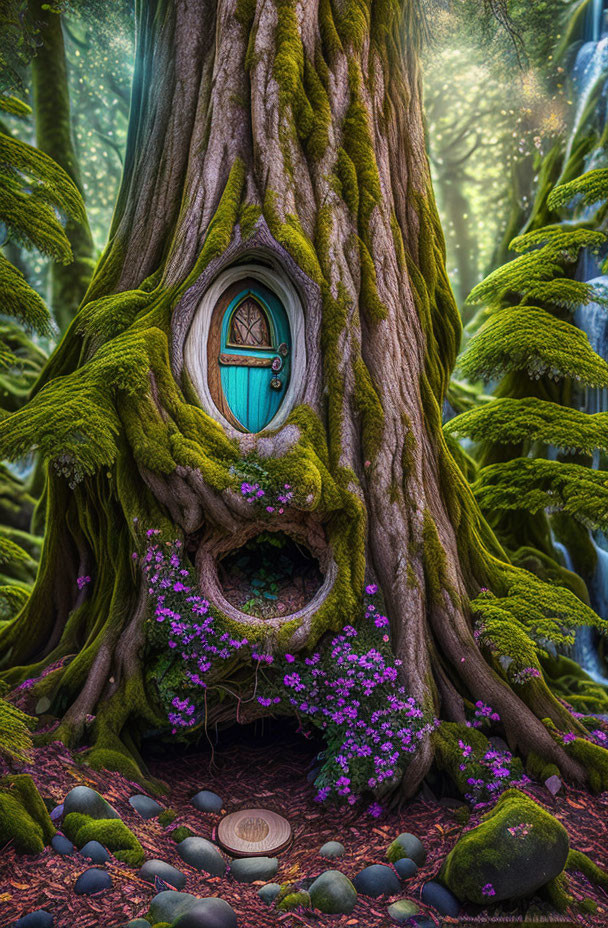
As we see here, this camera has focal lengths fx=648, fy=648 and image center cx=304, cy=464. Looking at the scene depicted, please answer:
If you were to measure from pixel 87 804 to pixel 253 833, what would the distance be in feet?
3.32

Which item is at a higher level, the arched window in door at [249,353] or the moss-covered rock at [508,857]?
the arched window in door at [249,353]

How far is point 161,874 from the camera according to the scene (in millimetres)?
3178

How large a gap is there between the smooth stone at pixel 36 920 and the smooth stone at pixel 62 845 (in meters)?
0.43

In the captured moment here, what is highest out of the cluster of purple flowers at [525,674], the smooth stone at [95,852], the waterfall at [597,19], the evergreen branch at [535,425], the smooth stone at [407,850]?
the waterfall at [597,19]

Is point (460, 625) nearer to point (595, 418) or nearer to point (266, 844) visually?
point (266, 844)

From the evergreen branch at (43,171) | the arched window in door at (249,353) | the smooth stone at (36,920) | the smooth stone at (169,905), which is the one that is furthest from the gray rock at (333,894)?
the evergreen branch at (43,171)

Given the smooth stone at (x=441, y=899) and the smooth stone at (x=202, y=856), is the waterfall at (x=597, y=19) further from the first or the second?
the smooth stone at (x=202, y=856)

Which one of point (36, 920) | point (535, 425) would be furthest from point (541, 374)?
point (36, 920)

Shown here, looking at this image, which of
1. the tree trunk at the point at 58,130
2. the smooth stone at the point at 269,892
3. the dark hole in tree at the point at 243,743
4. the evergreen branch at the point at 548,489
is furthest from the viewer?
the tree trunk at the point at 58,130

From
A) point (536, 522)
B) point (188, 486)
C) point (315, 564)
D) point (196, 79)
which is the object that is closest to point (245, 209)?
point (196, 79)

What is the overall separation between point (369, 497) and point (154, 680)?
1950 mm

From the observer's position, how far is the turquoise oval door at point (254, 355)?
16.2 feet

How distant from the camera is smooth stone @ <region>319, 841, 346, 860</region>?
3.66m

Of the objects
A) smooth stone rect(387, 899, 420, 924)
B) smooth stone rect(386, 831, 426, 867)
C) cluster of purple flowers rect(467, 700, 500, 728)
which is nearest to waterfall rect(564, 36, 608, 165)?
cluster of purple flowers rect(467, 700, 500, 728)
